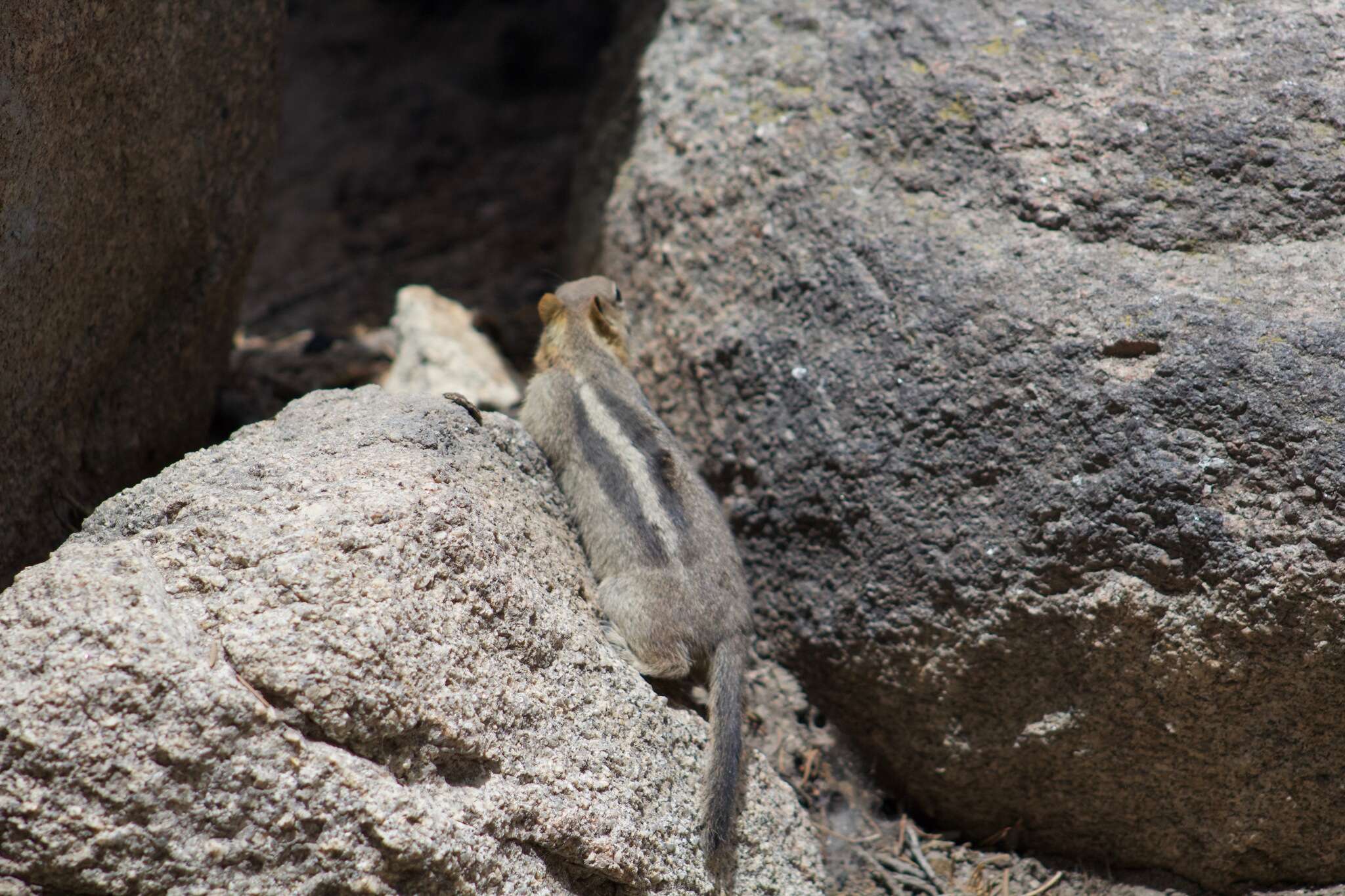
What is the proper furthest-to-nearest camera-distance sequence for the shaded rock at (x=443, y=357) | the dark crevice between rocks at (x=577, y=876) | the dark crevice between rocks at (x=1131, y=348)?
the shaded rock at (x=443, y=357) < the dark crevice between rocks at (x=1131, y=348) < the dark crevice between rocks at (x=577, y=876)

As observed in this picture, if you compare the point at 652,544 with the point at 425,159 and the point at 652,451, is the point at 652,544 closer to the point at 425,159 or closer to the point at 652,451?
the point at 652,451

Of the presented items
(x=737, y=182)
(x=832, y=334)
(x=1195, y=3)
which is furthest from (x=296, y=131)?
(x=1195, y=3)

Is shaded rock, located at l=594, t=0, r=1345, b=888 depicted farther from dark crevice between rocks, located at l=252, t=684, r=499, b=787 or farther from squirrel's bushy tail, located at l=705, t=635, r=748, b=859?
dark crevice between rocks, located at l=252, t=684, r=499, b=787

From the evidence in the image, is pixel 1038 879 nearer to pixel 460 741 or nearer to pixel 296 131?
pixel 460 741

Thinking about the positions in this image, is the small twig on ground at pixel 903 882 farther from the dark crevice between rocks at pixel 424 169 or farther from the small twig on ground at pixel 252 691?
the dark crevice between rocks at pixel 424 169

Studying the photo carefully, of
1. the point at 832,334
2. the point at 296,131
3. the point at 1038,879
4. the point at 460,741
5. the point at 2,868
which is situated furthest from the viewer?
the point at 296,131

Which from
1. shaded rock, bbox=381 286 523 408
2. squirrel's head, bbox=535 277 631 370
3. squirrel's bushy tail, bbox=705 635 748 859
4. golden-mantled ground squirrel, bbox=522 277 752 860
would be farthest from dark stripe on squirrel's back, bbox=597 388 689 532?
shaded rock, bbox=381 286 523 408

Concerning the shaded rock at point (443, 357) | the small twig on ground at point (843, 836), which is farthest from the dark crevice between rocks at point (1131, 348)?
the shaded rock at point (443, 357)
